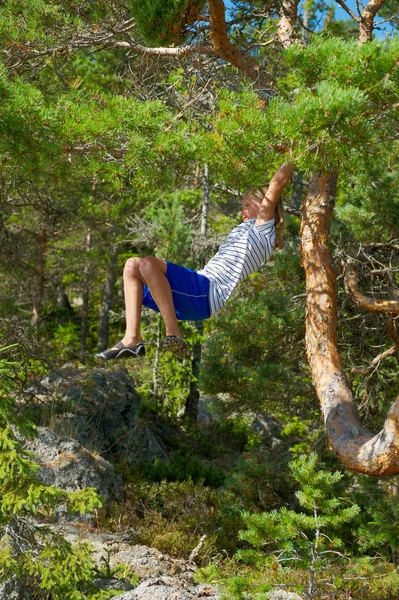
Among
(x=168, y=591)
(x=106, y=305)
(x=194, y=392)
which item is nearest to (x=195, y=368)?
(x=194, y=392)

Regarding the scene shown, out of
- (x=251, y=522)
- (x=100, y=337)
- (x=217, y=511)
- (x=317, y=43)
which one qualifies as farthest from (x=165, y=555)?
(x=100, y=337)

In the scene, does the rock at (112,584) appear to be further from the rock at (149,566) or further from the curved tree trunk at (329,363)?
the curved tree trunk at (329,363)

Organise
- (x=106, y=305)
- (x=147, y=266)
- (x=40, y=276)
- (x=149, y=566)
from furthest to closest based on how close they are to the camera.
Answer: (x=106, y=305) < (x=40, y=276) < (x=149, y=566) < (x=147, y=266)

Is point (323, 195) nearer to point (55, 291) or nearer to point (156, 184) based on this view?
point (156, 184)

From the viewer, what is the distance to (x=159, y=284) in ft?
15.5

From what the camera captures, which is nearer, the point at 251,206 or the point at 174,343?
the point at 174,343

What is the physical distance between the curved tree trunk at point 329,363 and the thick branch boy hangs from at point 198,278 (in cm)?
56

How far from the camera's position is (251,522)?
579 centimetres

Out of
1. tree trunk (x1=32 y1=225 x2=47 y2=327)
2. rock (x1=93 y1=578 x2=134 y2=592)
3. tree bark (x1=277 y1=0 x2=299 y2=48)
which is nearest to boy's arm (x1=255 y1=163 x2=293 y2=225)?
tree bark (x1=277 y1=0 x2=299 y2=48)

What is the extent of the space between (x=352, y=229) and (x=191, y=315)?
429cm

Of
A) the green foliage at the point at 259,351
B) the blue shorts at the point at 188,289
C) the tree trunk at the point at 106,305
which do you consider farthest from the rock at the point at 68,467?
the tree trunk at the point at 106,305

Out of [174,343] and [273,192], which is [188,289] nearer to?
[174,343]

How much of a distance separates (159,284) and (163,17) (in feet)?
7.60

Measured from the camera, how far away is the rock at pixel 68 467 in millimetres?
8781
